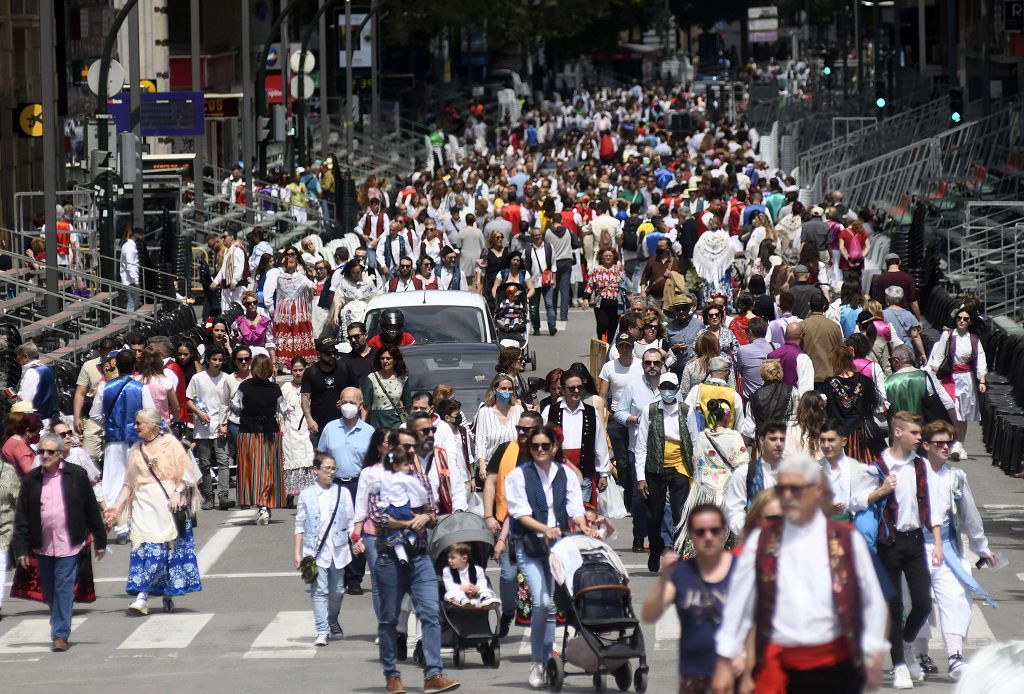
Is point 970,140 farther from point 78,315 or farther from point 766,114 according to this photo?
point 766,114

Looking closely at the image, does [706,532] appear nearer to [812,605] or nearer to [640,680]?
[812,605]

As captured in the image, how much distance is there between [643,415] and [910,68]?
188ft

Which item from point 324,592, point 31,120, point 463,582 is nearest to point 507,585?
point 463,582

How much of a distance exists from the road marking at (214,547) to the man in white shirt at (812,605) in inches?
364

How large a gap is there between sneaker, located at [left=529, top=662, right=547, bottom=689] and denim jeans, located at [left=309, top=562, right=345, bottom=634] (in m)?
2.05

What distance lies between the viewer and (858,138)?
53438 millimetres

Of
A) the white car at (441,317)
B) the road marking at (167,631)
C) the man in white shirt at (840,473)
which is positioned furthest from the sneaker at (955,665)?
the white car at (441,317)

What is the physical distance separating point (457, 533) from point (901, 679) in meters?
2.74

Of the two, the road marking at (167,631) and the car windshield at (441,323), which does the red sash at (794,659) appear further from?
the car windshield at (441,323)

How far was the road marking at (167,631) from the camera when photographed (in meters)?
13.9

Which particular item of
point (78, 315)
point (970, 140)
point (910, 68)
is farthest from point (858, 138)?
point (78, 315)

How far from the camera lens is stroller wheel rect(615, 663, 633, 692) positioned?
12000 mm

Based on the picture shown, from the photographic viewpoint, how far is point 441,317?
22516 millimetres

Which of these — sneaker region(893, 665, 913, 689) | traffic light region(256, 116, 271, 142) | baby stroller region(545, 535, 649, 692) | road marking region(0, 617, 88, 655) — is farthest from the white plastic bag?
traffic light region(256, 116, 271, 142)
